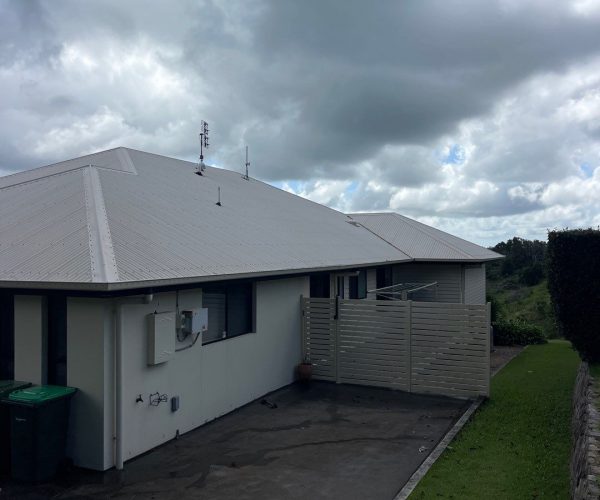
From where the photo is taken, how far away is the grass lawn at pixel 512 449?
7051 millimetres

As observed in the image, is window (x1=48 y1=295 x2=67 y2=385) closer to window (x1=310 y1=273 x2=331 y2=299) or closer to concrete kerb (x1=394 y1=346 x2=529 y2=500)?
concrete kerb (x1=394 y1=346 x2=529 y2=500)

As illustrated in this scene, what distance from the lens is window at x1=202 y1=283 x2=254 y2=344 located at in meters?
10.2

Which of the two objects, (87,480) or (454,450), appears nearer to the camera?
(87,480)

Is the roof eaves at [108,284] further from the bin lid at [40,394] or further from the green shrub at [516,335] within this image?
the green shrub at [516,335]

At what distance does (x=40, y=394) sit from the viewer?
736 cm

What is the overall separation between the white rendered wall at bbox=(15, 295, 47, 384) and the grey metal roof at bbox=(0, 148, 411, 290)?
0.62 meters

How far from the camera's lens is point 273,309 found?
39.9 ft

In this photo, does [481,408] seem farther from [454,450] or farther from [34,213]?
[34,213]

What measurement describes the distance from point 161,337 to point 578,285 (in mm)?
8224

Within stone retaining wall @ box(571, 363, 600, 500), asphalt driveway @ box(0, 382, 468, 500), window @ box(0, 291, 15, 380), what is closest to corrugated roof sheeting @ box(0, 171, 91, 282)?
window @ box(0, 291, 15, 380)

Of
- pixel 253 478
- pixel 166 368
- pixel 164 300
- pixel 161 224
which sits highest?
pixel 161 224

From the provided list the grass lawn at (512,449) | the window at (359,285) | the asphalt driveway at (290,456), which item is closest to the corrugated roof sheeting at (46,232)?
the asphalt driveway at (290,456)

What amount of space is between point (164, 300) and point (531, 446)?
20.2 ft

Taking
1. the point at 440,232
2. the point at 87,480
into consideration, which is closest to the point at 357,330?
the point at 87,480
